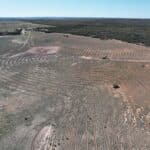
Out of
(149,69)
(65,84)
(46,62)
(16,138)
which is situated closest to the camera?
(16,138)

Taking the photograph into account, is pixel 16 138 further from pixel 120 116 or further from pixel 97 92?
pixel 97 92

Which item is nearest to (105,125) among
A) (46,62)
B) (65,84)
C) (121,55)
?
(65,84)

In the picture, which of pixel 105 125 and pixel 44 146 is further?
pixel 105 125

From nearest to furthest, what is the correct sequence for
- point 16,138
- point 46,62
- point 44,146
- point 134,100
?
point 44,146
point 16,138
point 134,100
point 46,62

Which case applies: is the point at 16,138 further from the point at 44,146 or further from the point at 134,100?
the point at 134,100

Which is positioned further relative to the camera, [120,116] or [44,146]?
[120,116]

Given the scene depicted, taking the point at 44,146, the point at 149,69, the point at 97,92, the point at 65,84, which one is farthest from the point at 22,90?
the point at 149,69
